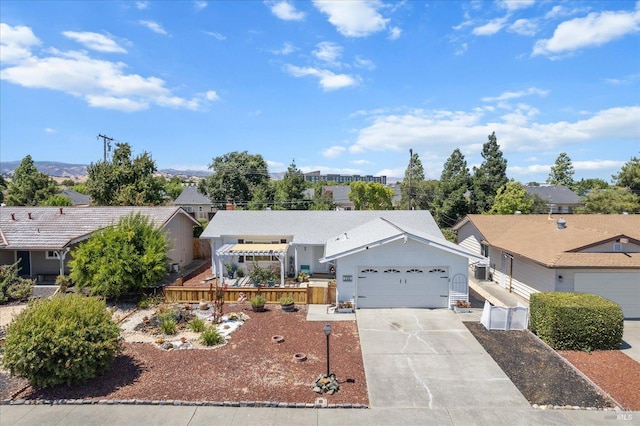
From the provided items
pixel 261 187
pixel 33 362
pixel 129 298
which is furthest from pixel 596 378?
pixel 261 187

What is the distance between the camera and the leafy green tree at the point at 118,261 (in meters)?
16.7

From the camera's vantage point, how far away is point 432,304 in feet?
55.9

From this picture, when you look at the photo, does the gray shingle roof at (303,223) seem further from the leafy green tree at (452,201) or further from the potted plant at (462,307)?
the leafy green tree at (452,201)

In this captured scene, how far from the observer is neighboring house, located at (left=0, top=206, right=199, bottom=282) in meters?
21.0

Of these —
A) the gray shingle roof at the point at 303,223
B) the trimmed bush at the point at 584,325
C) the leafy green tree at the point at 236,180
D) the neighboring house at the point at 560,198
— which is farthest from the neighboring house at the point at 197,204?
the trimmed bush at the point at 584,325

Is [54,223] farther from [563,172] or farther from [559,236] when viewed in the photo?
[563,172]

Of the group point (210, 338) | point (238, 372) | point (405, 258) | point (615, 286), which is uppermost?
point (405, 258)

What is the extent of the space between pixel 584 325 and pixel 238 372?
11.2 m

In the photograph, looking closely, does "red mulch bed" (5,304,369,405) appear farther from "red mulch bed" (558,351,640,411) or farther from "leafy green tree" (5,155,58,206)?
"leafy green tree" (5,155,58,206)

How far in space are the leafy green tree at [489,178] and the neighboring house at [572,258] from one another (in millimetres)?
19232

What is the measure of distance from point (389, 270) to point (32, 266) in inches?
796

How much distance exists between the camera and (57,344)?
9570 millimetres

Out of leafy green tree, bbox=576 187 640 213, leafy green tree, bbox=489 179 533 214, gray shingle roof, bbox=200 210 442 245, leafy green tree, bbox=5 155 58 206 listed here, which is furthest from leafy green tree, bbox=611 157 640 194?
leafy green tree, bbox=5 155 58 206

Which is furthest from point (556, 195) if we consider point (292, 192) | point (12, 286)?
point (12, 286)
